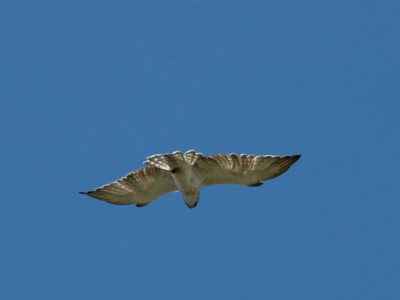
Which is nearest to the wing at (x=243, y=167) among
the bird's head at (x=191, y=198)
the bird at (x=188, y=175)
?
the bird at (x=188, y=175)

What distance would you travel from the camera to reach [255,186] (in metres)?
17.7

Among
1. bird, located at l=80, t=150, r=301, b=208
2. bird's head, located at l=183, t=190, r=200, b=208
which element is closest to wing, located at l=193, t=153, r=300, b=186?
bird, located at l=80, t=150, r=301, b=208

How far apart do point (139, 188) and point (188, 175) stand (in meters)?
1.23

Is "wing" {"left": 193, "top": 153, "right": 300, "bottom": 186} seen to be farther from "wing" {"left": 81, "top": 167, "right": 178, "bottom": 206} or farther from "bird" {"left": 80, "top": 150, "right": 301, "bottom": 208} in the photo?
"wing" {"left": 81, "top": 167, "right": 178, "bottom": 206}

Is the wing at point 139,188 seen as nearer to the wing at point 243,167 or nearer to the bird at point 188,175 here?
the bird at point 188,175

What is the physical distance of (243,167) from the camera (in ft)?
57.3

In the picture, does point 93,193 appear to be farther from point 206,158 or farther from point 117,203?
point 206,158

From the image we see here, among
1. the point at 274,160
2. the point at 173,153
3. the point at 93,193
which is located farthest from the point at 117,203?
the point at 274,160

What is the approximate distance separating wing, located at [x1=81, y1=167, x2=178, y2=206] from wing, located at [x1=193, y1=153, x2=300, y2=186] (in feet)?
2.74

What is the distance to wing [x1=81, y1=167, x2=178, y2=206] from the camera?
59.2ft

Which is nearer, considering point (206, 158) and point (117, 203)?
point (206, 158)

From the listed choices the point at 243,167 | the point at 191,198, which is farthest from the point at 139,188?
the point at 243,167

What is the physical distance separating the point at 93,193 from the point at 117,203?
56 centimetres

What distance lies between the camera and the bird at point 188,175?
1733 cm
